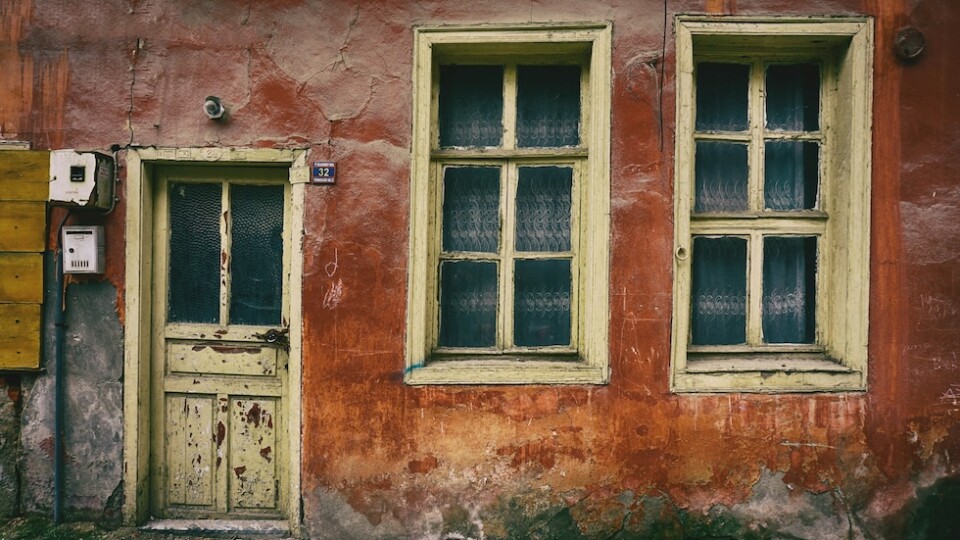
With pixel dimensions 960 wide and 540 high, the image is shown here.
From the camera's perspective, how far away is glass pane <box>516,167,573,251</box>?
142 inches

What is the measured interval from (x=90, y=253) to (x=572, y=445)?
299cm

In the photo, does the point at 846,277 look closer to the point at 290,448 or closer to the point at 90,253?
the point at 290,448

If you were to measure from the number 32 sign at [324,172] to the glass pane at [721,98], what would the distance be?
2.22m

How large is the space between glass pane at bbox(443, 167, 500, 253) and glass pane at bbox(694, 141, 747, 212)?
1.23 metres

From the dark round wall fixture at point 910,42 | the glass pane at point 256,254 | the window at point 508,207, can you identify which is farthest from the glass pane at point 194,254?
the dark round wall fixture at point 910,42

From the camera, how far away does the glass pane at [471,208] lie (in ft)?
11.9

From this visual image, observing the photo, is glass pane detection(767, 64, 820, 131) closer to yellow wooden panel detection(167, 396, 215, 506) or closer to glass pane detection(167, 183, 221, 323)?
glass pane detection(167, 183, 221, 323)

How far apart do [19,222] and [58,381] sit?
37.8 inches

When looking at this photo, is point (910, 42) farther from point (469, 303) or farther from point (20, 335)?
point (20, 335)

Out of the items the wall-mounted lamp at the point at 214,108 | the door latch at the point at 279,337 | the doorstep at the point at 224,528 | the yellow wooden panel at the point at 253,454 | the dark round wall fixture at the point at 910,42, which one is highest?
the dark round wall fixture at the point at 910,42

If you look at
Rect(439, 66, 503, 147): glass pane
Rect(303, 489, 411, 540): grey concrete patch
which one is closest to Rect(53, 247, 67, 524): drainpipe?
Rect(303, 489, 411, 540): grey concrete patch

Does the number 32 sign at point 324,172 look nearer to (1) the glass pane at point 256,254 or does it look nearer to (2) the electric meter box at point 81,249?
(1) the glass pane at point 256,254

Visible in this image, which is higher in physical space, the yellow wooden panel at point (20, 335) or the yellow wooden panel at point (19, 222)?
the yellow wooden panel at point (19, 222)

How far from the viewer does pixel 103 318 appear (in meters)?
3.50
